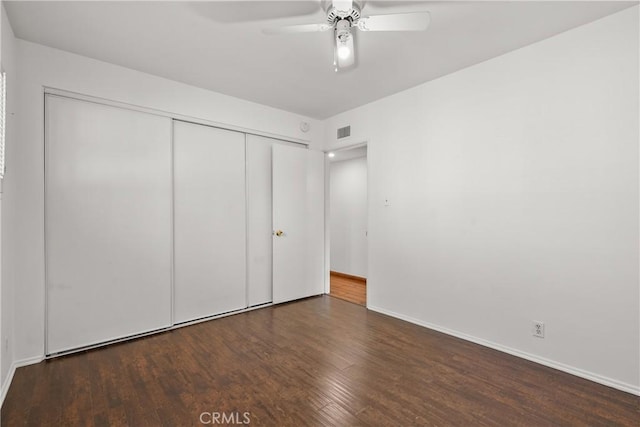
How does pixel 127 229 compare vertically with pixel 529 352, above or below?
above

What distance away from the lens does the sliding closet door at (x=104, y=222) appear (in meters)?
2.61

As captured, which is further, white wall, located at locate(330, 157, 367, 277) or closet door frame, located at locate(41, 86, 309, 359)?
white wall, located at locate(330, 157, 367, 277)

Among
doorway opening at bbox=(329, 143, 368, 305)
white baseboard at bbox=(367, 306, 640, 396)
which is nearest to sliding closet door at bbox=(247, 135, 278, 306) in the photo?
doorway opening at bbox=(329, 143, 368, 305)

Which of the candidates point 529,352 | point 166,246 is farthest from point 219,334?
point 529,352

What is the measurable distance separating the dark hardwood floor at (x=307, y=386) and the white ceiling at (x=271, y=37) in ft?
8.53

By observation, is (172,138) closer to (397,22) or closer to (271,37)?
(271,37)

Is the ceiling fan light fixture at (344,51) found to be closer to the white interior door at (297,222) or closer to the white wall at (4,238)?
the white interior door at (297,222)

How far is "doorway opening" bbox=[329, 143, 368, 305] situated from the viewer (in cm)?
549

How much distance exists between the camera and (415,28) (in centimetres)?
193

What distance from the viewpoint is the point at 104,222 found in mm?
2803

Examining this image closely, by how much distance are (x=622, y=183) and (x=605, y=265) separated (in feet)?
1.93

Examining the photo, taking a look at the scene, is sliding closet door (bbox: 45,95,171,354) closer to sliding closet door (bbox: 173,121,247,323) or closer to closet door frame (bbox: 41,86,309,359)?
closet door frame (bbox: 41,86,309,359)

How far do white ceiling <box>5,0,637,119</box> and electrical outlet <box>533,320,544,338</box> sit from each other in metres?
2.30

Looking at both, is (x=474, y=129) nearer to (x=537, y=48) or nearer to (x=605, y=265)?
(x=537, y=48)
